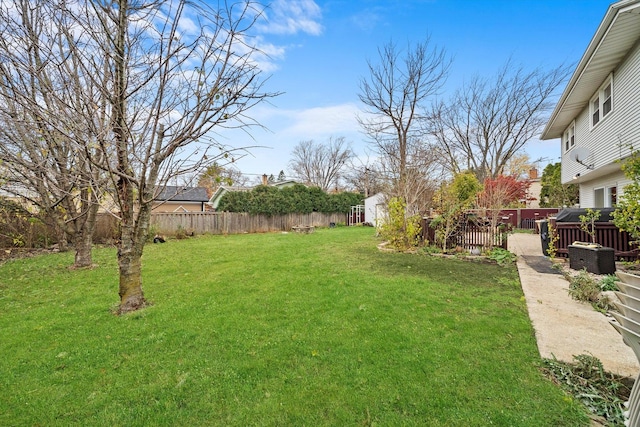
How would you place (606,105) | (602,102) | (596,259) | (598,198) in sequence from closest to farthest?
1. (596,259)
2. (606,105)
3. (602,102)
4. (598,198)

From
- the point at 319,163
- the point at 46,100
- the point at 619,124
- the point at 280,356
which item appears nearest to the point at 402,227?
the point at 619,124

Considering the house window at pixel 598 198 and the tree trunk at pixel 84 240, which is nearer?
the tree trunk at pixel 84 240

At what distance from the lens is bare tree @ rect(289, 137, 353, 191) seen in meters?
38.7

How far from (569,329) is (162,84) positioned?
578 cm

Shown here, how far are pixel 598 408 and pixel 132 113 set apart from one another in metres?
5.95

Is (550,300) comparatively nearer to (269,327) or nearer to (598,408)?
(598,408)

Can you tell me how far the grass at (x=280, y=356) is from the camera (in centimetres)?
204

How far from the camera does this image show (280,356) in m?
2.79

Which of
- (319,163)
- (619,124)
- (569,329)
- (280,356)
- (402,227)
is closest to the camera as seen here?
(280,356)

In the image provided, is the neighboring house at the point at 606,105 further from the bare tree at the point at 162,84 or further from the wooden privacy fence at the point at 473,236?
the bare tree at the point at 162,84

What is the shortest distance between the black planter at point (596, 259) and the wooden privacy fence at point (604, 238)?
0.85 meters

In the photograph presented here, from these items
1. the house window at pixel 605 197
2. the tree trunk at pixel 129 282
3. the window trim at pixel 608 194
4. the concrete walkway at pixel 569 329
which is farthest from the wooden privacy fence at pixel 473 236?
the tree trunk at pixel 129 282

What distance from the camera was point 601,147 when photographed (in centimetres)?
823

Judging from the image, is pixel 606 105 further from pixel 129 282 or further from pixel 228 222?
pixel 228 222
